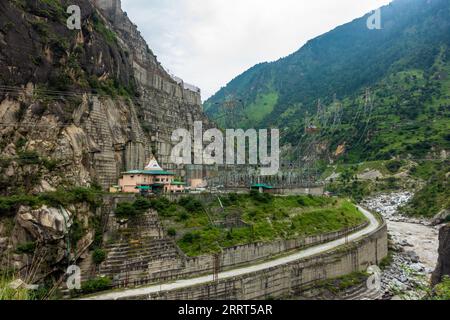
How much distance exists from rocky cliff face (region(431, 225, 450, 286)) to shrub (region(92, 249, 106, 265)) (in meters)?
25.6

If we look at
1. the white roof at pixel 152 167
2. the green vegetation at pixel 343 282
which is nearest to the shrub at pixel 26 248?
the white roof at pixel 152 167

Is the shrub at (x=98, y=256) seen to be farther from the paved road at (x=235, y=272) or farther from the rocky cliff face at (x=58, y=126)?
the paved road at (x=235, y=272)

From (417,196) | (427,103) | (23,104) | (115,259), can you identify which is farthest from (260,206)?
(427,103)

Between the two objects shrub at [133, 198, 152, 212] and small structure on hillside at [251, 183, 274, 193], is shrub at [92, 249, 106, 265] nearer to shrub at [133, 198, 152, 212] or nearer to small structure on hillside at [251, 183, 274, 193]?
shrub at [133, 198, 152, 212]

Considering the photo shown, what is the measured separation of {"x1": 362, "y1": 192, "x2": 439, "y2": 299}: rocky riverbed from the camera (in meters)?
36.5

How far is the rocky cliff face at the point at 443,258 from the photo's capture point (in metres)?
25.1

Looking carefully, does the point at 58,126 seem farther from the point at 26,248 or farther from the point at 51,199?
the point at 26,248

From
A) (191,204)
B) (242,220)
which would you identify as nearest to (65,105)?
(191,204)

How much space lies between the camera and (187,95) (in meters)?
75.2

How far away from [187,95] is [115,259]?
52021 mm

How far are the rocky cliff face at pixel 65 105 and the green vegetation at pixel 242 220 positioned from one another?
995cm

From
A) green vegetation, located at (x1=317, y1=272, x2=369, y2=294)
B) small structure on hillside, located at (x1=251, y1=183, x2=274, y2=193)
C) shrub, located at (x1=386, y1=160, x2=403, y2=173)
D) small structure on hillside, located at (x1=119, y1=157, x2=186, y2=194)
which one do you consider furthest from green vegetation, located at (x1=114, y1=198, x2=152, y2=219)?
shrub, located at (x1=386, y1=160, x2=403, y2=173)

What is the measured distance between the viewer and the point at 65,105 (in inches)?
1422
